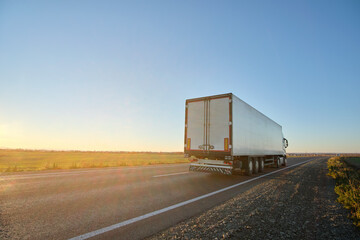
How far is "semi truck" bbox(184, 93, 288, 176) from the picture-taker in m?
8.95

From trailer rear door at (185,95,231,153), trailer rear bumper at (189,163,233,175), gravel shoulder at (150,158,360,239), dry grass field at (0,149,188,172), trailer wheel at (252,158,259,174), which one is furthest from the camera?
dry grass field at (0,149,188,172)

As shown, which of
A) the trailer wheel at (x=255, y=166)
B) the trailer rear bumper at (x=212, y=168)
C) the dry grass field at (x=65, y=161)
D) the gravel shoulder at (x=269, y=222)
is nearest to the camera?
the gravel shoulder at (x=269, y=222)

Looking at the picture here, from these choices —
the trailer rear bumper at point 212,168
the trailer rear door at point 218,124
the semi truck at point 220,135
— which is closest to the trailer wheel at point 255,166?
the semi truck at point 220,135

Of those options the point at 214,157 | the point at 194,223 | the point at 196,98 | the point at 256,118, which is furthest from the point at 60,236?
the point at 256,118

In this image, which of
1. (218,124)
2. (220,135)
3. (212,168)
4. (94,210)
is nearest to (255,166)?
(212,168)

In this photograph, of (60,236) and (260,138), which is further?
(260,138)

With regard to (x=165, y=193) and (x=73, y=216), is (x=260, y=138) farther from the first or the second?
(x=73, y=216)

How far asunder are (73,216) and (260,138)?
1154 cm

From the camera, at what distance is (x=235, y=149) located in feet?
29.5

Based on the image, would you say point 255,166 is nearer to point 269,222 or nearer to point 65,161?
point 269,222

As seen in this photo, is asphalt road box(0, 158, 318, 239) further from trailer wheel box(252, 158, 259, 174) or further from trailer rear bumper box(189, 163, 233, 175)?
trailer wheel box(252, 158, 259, 174)

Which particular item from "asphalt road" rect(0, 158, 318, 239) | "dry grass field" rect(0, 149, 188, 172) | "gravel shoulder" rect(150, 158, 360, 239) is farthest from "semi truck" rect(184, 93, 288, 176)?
"dry grass field" rect(0, 149, 188, 172)

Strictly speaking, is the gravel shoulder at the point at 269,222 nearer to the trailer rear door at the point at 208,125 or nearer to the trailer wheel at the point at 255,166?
the trailer rear door at the point at 208,125

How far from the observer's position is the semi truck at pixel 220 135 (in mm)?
8953
